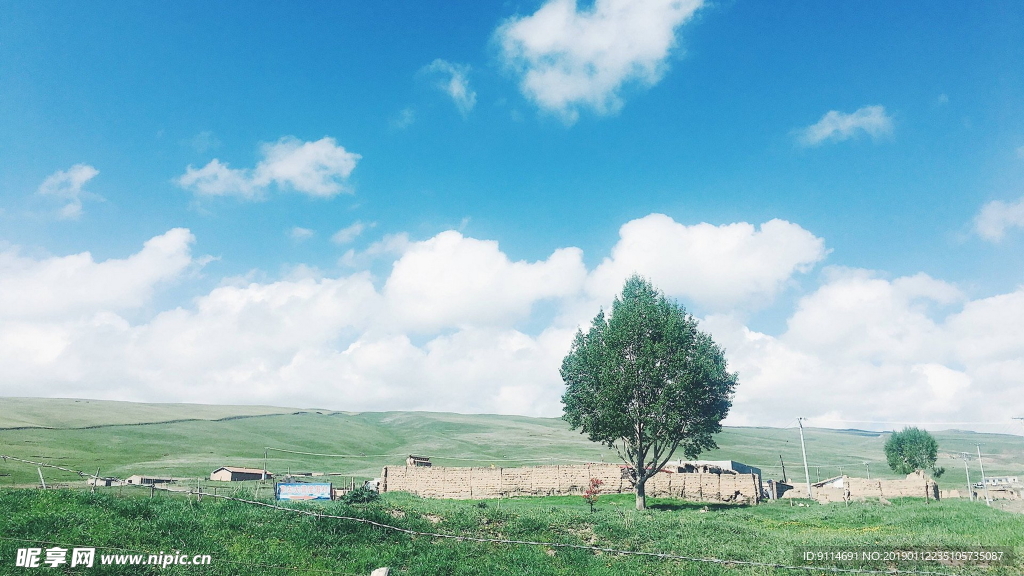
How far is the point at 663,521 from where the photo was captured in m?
28.2

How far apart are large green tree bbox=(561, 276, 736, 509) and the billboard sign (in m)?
18.1

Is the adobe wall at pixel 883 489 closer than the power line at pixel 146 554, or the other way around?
the power line at pixel 146 554

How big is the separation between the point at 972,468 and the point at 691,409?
199 meters

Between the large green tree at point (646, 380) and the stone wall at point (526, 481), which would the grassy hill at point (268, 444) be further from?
the large green tree at point (646, 380)

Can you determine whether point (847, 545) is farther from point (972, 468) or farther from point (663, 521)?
point (972, 468)

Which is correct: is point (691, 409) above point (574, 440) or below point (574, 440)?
above

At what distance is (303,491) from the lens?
3650 cm

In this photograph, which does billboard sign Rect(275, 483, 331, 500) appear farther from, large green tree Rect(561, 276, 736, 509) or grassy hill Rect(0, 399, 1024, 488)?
grassy hill Rect(0, 399, 1024, 488)

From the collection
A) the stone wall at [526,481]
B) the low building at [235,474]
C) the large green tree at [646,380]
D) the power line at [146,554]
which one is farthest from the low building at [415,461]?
the power line at [146,554]

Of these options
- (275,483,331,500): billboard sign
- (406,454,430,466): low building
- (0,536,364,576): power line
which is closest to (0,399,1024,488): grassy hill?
(406,454,430,466): low building

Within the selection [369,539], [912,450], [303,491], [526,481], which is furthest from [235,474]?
[912,450]

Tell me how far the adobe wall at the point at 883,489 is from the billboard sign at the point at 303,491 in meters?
44.5

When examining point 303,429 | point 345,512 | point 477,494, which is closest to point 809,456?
point 303,429

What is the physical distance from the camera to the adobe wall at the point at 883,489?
5550 cm
